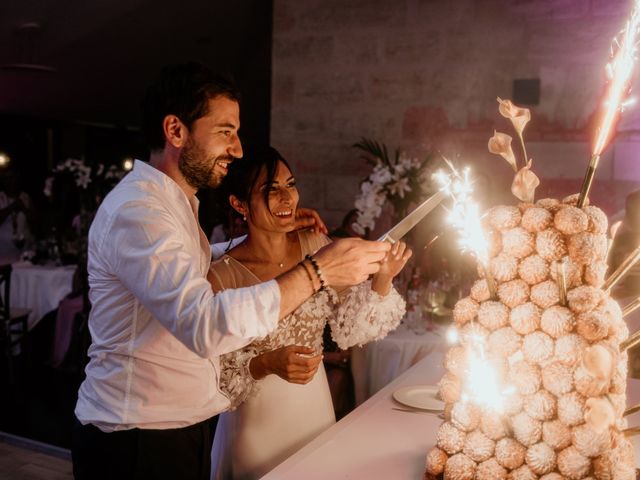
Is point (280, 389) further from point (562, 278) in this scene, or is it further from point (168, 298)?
point (562, 278)

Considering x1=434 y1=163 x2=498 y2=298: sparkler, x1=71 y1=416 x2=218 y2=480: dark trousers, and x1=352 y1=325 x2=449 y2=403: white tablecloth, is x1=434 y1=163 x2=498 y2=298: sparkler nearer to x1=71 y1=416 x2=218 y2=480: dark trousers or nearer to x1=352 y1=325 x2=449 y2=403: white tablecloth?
x1=71 y1=416 x2=218 y2=480: dark trousers

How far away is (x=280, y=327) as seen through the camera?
242 centimetres

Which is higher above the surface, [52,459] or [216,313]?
[216,313]

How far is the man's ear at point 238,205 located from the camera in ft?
8.10

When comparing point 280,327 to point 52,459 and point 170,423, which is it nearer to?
point 170,423

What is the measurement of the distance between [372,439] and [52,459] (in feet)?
10.5

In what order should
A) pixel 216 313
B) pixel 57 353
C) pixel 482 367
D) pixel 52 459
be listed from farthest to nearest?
pixel 57 353
pixel 52 459
pixel 216 313
pixel 482 367

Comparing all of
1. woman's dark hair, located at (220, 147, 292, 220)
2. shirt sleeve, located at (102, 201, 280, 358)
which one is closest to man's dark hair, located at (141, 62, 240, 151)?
shirt sleeve, located at (102, 201, 280, 358)

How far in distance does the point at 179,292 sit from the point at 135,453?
584 millimetres

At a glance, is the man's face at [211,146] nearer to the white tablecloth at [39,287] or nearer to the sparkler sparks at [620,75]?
the sparkler sparks at [620,75]

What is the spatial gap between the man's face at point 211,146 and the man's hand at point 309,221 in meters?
0.65

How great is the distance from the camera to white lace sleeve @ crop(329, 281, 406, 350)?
2.39 meters

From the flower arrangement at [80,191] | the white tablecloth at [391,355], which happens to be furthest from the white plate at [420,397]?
the flower arrangement at [80,191]

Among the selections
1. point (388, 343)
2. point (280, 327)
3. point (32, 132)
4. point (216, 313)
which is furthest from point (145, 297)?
point (32, 132)
